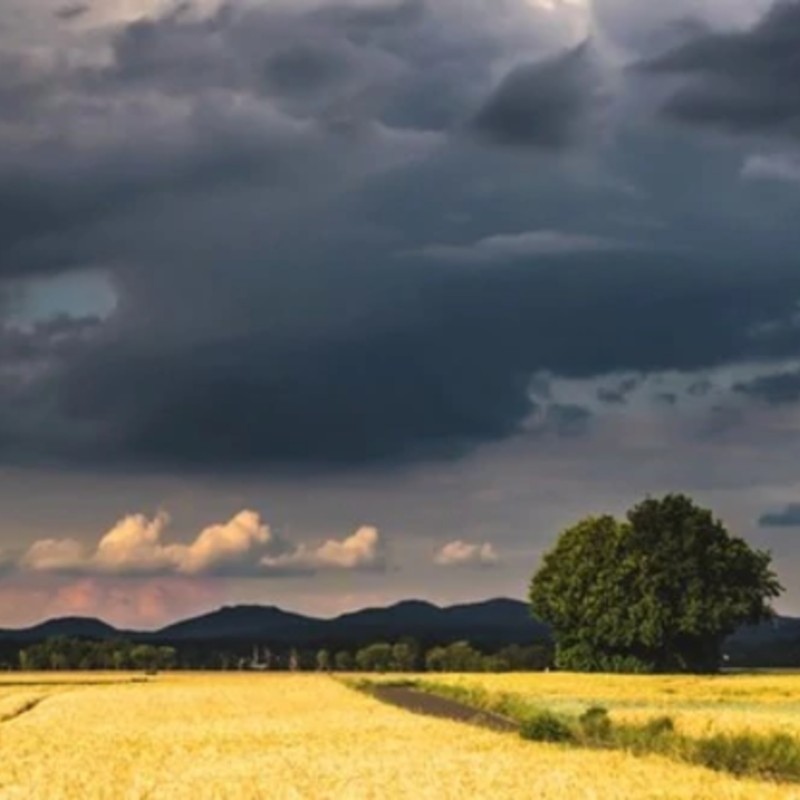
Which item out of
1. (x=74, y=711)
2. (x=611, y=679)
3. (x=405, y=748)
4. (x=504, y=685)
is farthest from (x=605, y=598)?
(x=405, y=748)

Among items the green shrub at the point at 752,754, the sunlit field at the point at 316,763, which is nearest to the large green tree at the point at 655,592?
the sunlit field at the point at 316,763

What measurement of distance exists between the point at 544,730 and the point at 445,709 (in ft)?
90.5

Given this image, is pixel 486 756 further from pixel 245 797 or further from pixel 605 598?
pixel 605 598

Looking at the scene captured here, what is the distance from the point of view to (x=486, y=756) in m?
42.1

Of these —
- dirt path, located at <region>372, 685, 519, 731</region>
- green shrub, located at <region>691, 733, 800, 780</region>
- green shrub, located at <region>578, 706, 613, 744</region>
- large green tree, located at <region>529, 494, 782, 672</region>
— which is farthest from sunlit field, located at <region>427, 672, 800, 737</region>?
large green tree, located at <region>529, 494, 782, 672</region>

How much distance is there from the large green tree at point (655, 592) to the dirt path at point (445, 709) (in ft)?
95.0

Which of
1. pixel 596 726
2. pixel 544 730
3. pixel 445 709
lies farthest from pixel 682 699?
pixel 544 730

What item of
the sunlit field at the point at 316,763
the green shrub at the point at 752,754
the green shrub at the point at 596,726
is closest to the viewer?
the sunlit field at the point at 316,763

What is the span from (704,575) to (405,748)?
293 ft

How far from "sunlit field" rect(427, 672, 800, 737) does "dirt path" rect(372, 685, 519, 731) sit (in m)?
2.05

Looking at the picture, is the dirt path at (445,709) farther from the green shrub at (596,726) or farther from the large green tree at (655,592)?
the large green tree at (655,592)

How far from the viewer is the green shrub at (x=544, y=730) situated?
5007 centimetres

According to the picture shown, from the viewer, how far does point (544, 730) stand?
50.2m

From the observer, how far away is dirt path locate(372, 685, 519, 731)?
209 feet
